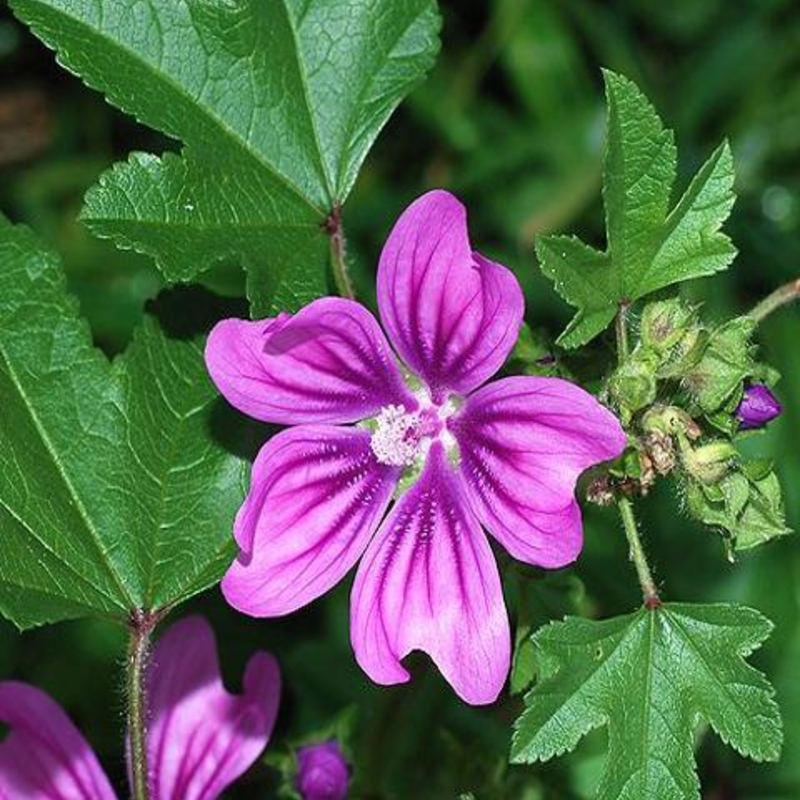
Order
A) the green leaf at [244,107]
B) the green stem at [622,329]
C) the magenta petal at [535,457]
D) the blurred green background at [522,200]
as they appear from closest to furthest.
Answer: the magenta petal at [535,457] → the green stem at [622,329] → the green leaf at [244,107] → the blurred green background at [522,200]

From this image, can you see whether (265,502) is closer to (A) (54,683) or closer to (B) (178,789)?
(B) (178,789)

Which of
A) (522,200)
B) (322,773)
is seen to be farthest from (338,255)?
(522,200)

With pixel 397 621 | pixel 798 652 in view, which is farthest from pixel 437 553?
pixel 798 652

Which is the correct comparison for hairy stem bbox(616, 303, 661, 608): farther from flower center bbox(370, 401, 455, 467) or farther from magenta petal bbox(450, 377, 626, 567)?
flower center bbox(370, 401, 455, 467)


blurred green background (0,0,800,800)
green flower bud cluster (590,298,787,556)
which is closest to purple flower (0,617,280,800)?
blurred green background (0,0,800,800)

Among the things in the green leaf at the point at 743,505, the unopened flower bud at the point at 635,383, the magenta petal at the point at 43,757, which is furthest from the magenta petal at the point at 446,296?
the magenta petal at the point at 43,757

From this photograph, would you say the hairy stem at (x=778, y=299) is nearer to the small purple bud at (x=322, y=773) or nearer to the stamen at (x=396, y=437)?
the stamen at (x=396, y=437)
